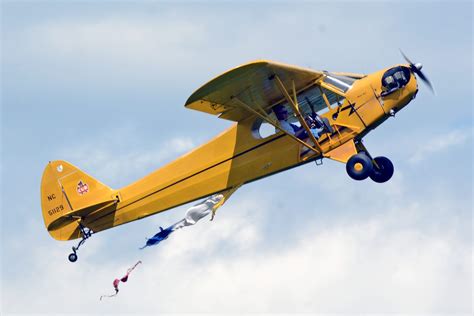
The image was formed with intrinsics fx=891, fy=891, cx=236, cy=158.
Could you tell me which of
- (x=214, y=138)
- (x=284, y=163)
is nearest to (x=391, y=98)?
(x=284, y=163)

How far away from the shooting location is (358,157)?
59.0 feet

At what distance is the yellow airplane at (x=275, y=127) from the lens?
709 inches

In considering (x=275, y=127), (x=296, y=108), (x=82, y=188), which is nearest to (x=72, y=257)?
(x=82, y=188)

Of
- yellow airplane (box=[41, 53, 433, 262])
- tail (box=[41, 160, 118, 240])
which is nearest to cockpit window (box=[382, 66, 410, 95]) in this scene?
yellow airplane (box=[41, 53, 433, 262])

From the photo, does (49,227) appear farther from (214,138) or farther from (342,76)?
(342,76)

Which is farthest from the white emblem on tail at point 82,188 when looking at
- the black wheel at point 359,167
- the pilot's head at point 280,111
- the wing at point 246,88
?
the black wheel at point 359,167

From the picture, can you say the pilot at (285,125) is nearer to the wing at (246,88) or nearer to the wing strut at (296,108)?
the wing at (246,88)

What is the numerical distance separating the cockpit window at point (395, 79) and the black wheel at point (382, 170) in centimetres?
184

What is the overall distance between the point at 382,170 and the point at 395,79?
2209 millimetres

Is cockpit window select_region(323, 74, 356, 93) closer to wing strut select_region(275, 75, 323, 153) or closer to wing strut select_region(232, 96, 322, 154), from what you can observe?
wing strut select_region(275, 75, 323, 153)

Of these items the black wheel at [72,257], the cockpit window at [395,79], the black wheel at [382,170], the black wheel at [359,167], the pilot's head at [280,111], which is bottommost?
the black wheel at [382,170]

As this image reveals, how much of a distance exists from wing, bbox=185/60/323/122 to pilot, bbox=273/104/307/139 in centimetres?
19

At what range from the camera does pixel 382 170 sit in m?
19.4

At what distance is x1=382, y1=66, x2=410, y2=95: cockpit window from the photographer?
59.8ft
